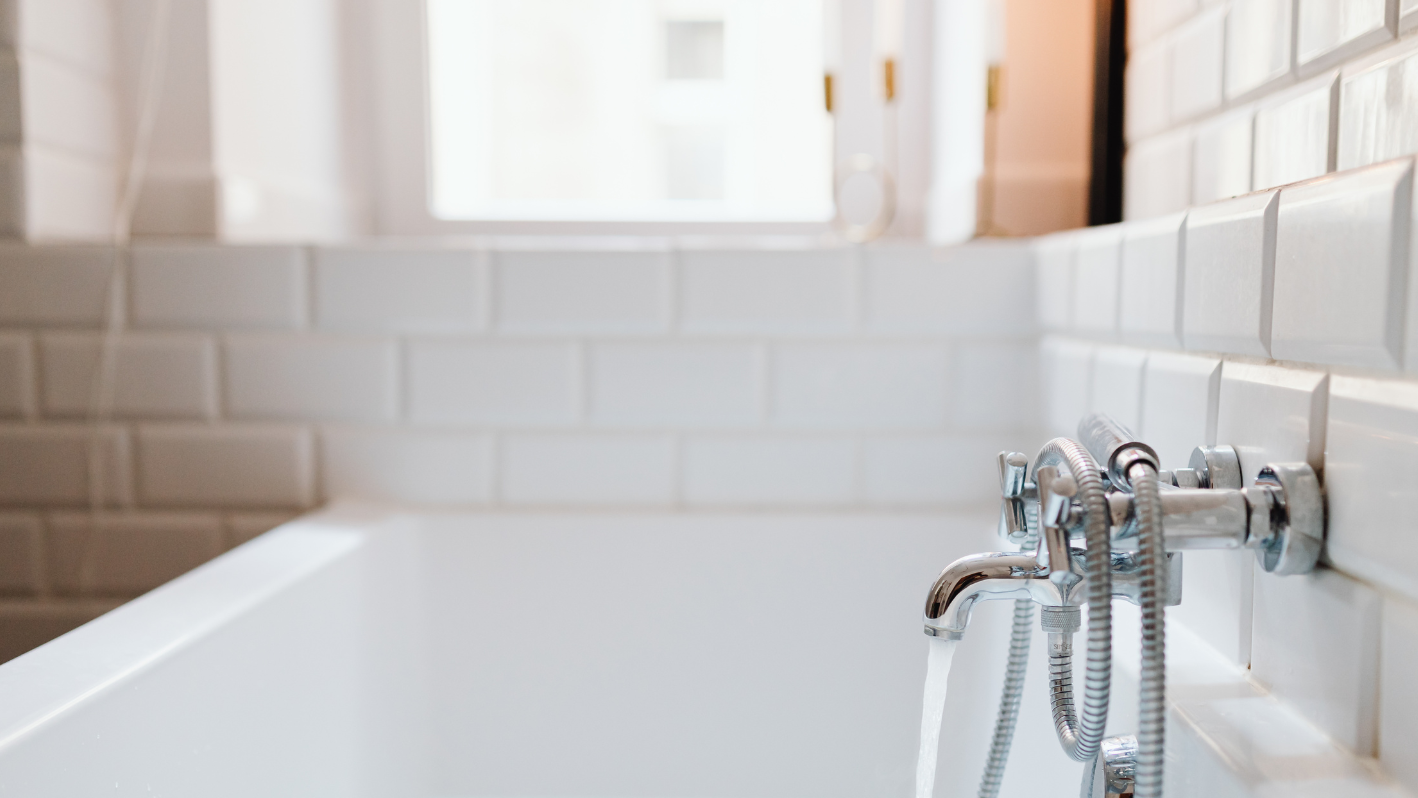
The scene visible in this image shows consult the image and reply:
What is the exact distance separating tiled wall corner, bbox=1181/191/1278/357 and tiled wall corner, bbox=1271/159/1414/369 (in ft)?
0.04

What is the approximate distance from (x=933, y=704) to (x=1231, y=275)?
0.96 feet

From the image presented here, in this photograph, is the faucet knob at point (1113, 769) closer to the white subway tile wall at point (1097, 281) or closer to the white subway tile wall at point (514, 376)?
the white subway tile wall at point (1097, 281)

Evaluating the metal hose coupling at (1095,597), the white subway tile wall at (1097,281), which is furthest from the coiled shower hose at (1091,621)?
the white subway tile wall at (1097,281)

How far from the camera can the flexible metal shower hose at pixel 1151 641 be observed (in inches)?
14.4

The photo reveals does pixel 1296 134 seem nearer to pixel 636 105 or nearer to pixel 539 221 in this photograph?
pixel 539 221

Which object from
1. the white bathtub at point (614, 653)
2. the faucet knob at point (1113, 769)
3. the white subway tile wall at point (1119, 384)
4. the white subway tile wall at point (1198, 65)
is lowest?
the white bathtub at point (614, 653)

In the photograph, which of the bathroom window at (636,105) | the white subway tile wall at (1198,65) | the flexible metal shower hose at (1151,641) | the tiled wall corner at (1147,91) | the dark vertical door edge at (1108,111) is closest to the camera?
the flexible metal shower hose at (1151,641)

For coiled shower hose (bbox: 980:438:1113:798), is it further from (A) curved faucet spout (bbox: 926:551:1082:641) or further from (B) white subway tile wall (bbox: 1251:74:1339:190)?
(B) white subway tile wall (bbox: 1251:74:1339:190)

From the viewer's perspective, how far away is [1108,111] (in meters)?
0.97

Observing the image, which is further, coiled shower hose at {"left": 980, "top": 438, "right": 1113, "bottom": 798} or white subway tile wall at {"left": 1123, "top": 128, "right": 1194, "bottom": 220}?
white subway tile wall at {"left": 1123, "top": 128, "right": 1194, "bottom": 220}

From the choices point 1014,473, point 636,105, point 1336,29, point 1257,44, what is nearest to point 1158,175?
point 1257,44

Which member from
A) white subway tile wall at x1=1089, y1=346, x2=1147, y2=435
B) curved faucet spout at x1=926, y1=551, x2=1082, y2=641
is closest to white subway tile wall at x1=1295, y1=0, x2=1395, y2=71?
white subway tile wall at x1=1089, y1=346, x2=1147, y2=435

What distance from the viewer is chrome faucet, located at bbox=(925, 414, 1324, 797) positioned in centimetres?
40

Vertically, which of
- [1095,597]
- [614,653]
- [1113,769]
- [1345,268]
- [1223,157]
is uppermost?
[1223,157]
